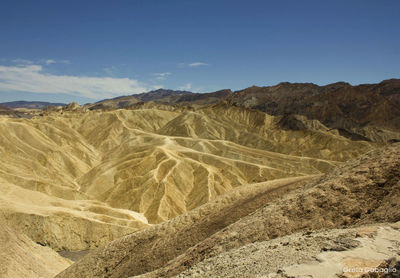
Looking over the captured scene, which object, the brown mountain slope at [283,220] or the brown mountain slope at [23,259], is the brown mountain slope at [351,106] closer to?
the brown mountain slope at [23,259]

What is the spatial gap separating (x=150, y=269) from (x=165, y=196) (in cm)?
4096

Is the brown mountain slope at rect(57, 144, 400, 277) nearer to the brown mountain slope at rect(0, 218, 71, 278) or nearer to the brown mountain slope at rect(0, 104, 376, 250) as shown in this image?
the brown mountain slope at rect(0, 218, 71, 278)

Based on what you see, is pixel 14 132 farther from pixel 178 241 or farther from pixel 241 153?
pixel 178 241

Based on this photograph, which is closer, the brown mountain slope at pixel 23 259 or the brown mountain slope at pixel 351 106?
the brown mountain slope at pixel 23 259

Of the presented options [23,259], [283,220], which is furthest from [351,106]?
[23,259]

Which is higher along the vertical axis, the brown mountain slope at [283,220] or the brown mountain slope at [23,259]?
the brown mountain slope at [283,220]

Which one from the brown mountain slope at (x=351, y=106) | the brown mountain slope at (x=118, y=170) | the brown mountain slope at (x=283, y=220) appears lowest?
the brown mountain slope at (x=118, y=170)

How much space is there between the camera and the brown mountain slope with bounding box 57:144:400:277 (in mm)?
11520

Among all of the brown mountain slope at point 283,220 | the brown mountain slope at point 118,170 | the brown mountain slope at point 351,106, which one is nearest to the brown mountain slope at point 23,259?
the brown mountain slope at point 283,220

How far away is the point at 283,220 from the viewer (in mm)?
12344

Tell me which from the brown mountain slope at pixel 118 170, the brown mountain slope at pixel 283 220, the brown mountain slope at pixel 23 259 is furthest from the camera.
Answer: the brown mountain slope at pixel 118 170

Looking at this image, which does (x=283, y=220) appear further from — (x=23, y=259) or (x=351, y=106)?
(x=351, y=106)

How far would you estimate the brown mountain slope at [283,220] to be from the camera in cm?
1152

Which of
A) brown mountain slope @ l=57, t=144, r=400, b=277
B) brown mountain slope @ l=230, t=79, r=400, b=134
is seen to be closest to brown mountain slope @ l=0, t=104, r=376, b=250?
brown mountain slope @ l=57, t=144, r=400, b=277
